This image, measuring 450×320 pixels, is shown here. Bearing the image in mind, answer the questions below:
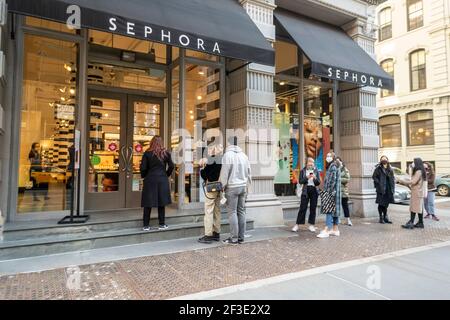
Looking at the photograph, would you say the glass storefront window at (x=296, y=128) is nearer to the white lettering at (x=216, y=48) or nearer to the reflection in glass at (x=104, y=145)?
the white lettering at (x=216, y=48)

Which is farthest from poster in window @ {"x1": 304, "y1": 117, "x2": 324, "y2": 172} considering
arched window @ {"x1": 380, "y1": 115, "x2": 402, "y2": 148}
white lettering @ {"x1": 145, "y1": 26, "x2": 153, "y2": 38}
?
arched window @ {"x1": 380, "y1": 115, "x2": 402, "y2": 148}

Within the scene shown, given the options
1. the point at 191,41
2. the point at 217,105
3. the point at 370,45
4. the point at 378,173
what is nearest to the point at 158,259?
the point at 191,41

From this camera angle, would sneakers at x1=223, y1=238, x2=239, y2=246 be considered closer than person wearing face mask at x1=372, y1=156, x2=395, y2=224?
Yes

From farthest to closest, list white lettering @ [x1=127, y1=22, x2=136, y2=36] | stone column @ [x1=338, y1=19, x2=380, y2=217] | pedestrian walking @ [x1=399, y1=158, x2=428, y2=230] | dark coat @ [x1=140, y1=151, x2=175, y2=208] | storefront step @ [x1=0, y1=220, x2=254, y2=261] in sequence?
stone column @ [x1=338, y1=19, x2=380, y2=217], pedestrian walking @ [x1=399, y1=158, x2=428, y2=230], dark coat @ [x1=140, y1=151, x2=175, y2=208], white lettering @ [x1=127, y1=22, x2=136, y2=36], storefront step @ [x1=0, y1=220, x2=254, y2=261]

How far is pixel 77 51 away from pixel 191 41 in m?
2.88

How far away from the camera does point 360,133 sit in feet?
34.3

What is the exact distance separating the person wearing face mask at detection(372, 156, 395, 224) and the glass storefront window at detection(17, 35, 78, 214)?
26.3 feet

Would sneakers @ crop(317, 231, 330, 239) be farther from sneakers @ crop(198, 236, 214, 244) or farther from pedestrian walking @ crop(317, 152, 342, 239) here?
sneakers @ crop(198, 236, 214, 244)

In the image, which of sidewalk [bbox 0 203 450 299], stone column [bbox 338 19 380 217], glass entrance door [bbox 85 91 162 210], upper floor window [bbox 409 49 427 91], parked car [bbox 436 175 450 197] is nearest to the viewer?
sidewalk [bbox 0 203 450 299]

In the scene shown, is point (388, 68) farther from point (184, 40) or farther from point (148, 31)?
point (148, 31)

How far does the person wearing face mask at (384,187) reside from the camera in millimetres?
9297

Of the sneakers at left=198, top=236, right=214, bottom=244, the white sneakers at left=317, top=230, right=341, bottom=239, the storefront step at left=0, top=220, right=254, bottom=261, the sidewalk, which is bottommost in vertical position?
the sidewalk

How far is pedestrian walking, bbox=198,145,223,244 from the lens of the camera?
6387 millimetres

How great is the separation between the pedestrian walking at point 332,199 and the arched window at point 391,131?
2136 cm
